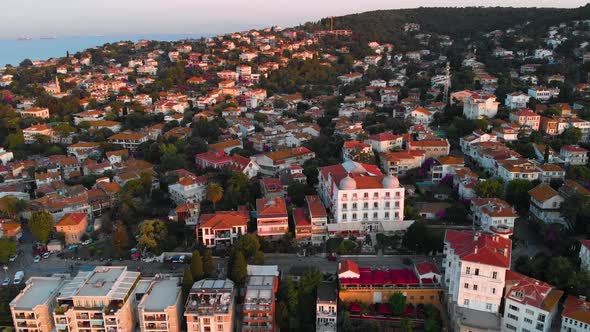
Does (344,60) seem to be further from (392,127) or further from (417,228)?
(417,228)

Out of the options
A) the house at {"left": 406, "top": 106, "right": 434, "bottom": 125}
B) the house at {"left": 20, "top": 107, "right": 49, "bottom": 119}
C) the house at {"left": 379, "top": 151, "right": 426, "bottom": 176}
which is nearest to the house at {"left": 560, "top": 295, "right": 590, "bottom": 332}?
the house at {"left": 379, "top": 151, "right": 426, "bottom": 176}

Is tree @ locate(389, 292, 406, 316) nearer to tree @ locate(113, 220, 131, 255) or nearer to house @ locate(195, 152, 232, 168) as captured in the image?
tree @ locate(113, 220, 131, 255)

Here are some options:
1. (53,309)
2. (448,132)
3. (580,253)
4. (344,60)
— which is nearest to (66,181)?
(53,309)

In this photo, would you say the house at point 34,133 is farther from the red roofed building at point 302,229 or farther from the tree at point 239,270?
the tree at point 239,270

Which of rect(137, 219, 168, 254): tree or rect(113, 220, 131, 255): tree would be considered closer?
rect(137, 219, 168, 254): tree

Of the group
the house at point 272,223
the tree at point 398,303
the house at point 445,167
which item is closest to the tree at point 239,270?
the house at point 272,223
